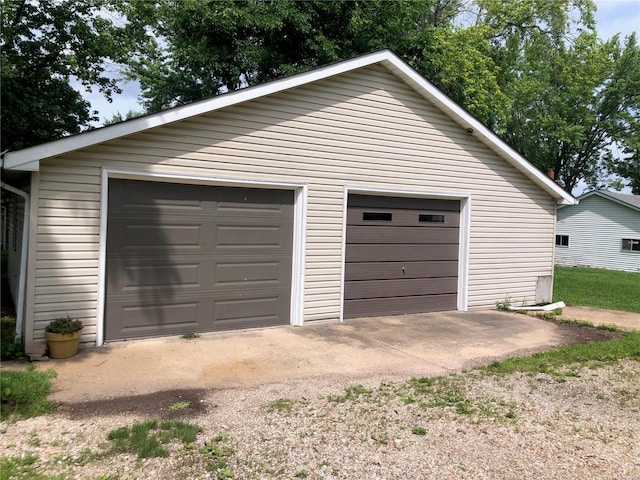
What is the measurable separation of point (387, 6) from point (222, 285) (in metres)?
14.9

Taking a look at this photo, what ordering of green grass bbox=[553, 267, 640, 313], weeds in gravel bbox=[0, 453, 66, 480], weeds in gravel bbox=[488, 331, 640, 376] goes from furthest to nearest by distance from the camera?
green grass bbox=[553, 267, 640, 313] < weeds in gravel bbox=[488, 331, 640, 376] < weeds in gravel bbox=[0, 453, 66, 480]

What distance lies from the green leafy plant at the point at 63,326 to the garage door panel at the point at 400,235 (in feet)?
14.3

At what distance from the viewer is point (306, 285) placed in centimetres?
770

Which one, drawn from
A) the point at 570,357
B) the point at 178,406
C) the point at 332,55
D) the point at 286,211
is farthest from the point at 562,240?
the point at 178,406

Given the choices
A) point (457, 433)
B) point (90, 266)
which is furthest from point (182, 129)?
point (457, 433)

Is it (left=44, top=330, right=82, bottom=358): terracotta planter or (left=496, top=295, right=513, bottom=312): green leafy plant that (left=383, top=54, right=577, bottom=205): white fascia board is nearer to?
(left=496, top=295, right=513, bottom=312): green leafy plant

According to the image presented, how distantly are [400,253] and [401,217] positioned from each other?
652mm

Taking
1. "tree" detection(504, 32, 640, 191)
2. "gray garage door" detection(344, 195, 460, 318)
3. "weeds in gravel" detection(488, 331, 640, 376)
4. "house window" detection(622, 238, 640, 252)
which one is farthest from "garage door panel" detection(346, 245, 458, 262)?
"tree" detection(504, 32, 640, 191)

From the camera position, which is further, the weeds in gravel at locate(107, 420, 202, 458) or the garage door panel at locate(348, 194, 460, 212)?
the garage door panel at locate(348, 194, 460, 212)

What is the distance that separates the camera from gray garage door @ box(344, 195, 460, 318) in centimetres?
840

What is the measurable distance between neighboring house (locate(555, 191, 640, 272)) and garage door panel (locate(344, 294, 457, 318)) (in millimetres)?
19607

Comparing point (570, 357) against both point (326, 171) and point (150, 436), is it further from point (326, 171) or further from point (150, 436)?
point (150, 436)

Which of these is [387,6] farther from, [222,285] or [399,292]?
[222,285]

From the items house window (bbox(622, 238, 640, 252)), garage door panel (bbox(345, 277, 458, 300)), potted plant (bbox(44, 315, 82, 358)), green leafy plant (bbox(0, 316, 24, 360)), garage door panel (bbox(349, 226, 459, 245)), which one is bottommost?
green leafy plant (bbox(0, 316, 24, 360))
